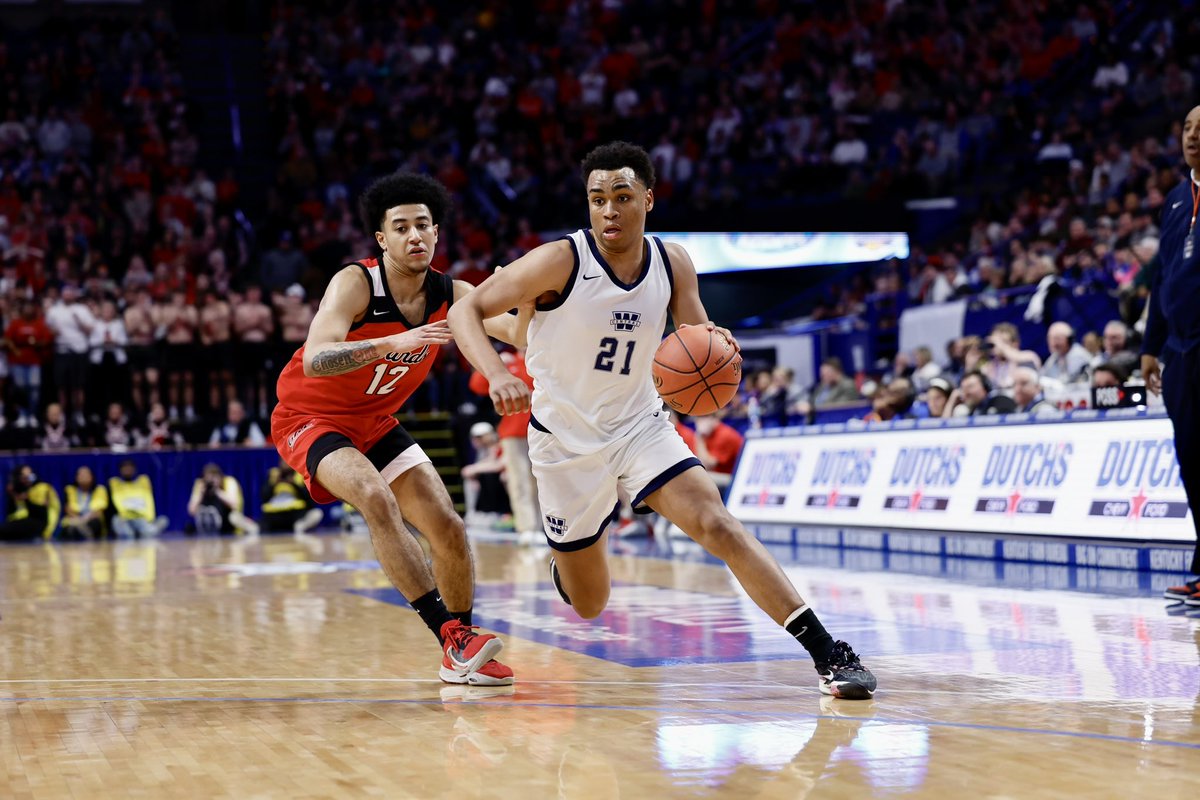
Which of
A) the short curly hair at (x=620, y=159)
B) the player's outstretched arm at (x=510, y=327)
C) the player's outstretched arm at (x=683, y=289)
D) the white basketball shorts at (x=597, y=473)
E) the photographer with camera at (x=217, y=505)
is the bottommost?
the photographer with camera at (x=217, y=505)

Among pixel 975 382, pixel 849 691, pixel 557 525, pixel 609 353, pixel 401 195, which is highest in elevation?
pixel 401 195

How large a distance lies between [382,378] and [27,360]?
13.1 meters

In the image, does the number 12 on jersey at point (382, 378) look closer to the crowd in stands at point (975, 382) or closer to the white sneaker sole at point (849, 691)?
the white sneaker sole at point (849, 691)

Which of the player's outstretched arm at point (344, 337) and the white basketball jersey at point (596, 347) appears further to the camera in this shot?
the player's outstretched arm at point (344, 337)

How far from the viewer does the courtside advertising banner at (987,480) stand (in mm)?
9078

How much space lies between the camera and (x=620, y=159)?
5.21m

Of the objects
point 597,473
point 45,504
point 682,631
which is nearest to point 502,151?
point 45,504

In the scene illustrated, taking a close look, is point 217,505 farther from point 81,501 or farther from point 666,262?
point 666,262

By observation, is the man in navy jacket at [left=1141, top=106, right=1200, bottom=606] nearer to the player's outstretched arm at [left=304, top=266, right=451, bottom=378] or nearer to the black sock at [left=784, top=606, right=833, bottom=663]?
the black sock at [left=784, top=606, right=833, bottom=663]

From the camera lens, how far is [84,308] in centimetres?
1816

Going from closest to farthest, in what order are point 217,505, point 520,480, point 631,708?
point 631,708 < point 520,480 < point 217,505

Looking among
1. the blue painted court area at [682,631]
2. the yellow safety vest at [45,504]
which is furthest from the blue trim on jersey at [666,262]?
the yellow safety vest at [45,504]

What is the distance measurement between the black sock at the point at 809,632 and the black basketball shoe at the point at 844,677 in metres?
0.04

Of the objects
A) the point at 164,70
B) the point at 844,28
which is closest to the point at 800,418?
the point at 844,28
